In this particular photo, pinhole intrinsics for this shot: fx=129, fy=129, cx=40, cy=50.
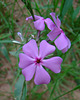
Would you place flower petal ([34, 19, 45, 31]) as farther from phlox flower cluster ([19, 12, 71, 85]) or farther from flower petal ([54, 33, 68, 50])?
flower petal ([54, 33, 68, 50])

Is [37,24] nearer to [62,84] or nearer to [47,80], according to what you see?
[47,80]

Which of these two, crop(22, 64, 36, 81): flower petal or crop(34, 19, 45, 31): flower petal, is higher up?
crop(34, 19, 45, 31): flower petal

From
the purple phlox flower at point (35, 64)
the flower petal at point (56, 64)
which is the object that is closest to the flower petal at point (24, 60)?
the purple phlox flower at point (35, 64)

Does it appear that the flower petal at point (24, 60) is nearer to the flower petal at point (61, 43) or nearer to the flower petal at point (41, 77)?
the flower petal at point (41, 77)

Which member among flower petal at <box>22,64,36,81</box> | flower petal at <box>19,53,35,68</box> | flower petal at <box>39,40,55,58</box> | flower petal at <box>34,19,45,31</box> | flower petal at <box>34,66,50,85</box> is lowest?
flower petal at <box>34,66,50,85</box>

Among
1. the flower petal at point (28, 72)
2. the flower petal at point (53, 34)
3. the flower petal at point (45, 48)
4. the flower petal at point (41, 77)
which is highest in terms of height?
the flower petal at point (53, 34)

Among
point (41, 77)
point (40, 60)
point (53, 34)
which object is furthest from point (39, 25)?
point (41, 77)

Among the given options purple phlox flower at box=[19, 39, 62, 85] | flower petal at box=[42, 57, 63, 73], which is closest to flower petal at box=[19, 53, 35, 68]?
purple phlox flower at box=[19, 39, 62, 85]

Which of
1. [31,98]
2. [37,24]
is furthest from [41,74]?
[31,98]
